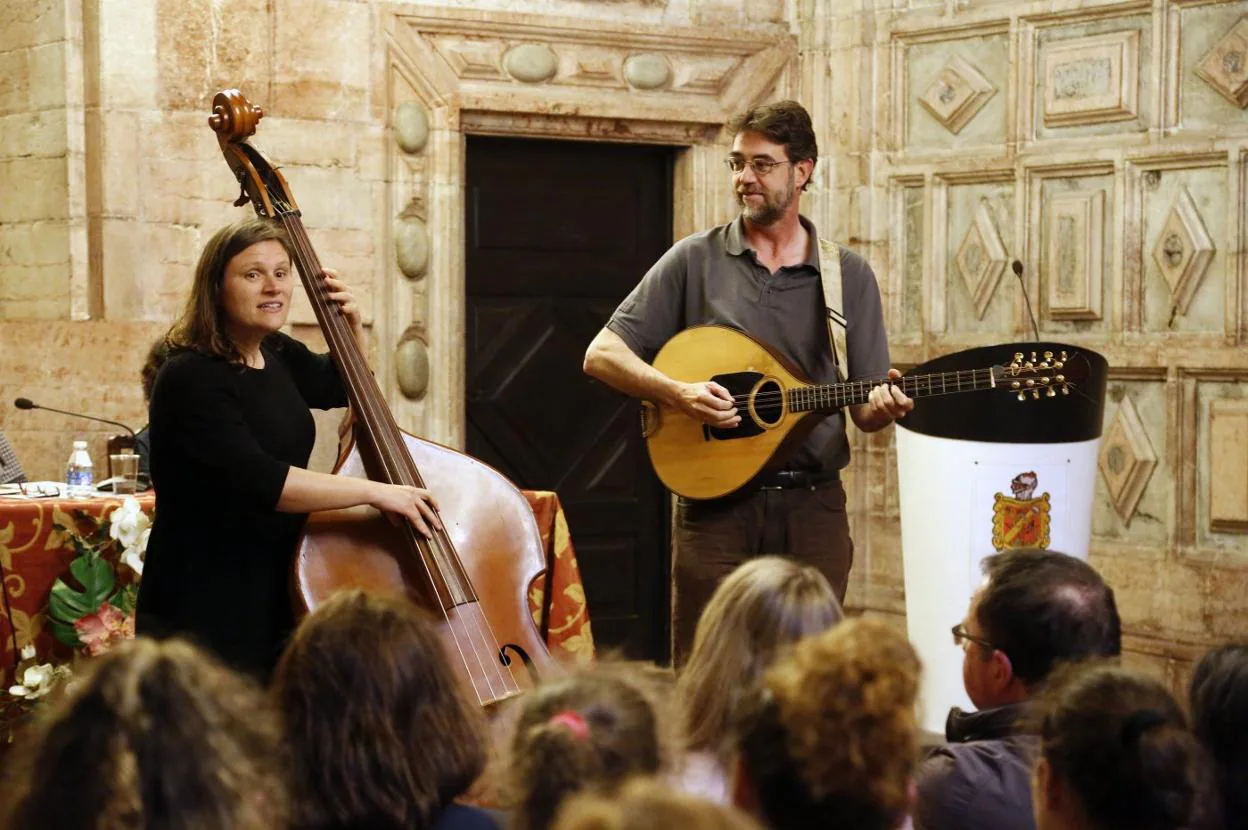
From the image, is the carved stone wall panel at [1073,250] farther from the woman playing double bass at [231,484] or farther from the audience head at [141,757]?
the audience head at [141,757]

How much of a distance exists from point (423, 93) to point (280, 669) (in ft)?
15.6

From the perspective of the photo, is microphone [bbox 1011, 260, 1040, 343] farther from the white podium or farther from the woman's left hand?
the woman's left hand

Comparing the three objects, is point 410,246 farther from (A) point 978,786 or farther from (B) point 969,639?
(A) point 978,786

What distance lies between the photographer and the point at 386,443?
11.0ft

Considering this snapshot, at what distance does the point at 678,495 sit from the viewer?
4176mm

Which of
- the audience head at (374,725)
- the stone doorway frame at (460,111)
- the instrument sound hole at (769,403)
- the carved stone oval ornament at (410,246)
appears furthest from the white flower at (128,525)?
the audience head at (374,725)

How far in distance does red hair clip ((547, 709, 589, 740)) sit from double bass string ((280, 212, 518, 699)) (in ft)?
4.58

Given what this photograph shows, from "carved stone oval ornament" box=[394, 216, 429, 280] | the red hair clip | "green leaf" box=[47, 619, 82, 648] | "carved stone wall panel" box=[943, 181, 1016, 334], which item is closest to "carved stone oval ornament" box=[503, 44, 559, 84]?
"carved stone oval ornament" box=[394, 216, 429, 280]

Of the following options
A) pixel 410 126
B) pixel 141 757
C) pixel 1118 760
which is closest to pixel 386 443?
pixel 1118 760

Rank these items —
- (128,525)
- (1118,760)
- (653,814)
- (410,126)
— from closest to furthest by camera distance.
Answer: (653,814)
(1118,760)
(128,525)
(410,126)

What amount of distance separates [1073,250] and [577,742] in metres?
4.96

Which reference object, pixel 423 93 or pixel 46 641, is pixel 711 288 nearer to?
pixel 46 641

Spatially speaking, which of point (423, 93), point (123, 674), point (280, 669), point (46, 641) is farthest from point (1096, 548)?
point (123, 674)

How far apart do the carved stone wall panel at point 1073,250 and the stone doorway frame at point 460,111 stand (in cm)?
137
